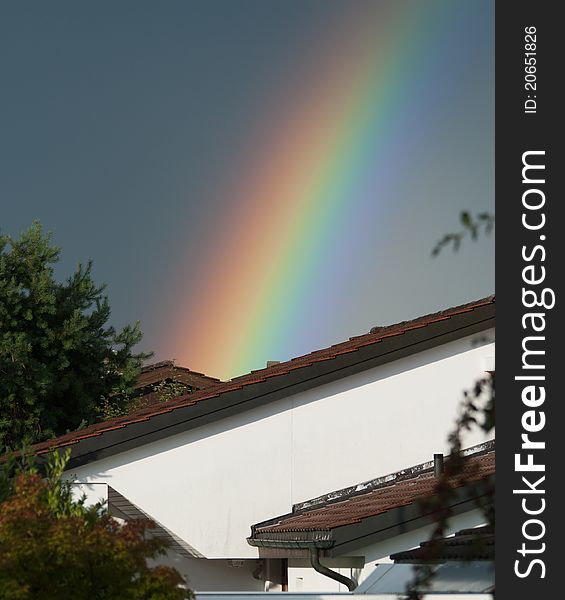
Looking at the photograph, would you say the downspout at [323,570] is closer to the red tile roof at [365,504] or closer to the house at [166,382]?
the red tile roof at [365,504]

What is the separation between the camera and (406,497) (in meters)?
12.5

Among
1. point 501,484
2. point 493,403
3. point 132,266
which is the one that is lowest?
point 501,484

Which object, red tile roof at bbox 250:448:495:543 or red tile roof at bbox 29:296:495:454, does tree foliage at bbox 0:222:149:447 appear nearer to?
red tile roof at bbox 29:296:495:454

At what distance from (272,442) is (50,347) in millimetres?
12384

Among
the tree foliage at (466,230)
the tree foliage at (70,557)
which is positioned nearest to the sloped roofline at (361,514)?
the tree foliage at (70,557)

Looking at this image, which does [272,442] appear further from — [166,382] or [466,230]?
[166,382]

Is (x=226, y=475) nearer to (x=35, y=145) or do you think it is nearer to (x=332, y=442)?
(x=332, y=442)

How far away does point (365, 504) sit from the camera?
43.0 ft

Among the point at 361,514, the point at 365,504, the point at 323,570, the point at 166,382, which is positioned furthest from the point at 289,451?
the point at 166,382

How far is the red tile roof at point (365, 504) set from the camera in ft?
39.1

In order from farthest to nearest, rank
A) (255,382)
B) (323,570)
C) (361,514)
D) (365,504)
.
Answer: (255,382), (365,504), (361,514), (323,570)

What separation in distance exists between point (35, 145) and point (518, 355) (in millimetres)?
49256

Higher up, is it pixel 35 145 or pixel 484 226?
pixel 35 145

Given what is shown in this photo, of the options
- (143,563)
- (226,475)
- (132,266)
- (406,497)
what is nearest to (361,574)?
(406,497)
